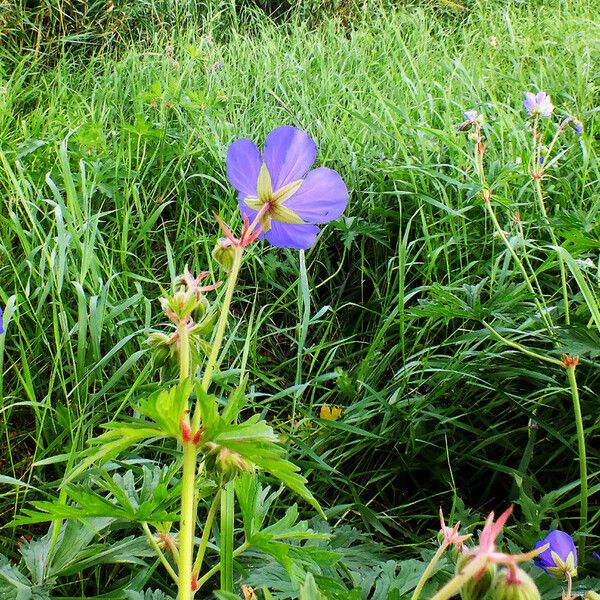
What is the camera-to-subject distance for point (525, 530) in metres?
0.89

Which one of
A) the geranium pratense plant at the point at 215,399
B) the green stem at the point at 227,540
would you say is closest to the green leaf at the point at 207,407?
the geranium pratense plant at the point at 215,399

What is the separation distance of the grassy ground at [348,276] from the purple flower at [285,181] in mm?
271

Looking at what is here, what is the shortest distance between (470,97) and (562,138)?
17.3 inches

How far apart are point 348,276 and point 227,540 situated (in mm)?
937

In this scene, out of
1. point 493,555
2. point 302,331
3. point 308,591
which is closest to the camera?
point 493,555

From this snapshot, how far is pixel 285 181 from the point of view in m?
0.64

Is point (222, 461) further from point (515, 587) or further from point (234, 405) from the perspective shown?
point (515, 587)

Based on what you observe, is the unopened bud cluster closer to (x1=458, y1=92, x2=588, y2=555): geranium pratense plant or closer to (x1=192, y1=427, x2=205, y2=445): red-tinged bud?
(x1=192, y1=427, x2=205, y2=445): red-tinged bud

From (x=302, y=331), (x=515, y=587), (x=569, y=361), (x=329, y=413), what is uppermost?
(x=515, y=587)

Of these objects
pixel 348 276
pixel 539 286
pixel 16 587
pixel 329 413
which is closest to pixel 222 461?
pixel 16 587

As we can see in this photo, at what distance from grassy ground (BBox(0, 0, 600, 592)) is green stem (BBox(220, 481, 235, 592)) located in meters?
0.22

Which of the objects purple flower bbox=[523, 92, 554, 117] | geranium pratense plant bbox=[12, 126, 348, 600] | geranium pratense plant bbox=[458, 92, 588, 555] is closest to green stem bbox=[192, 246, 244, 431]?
geranium pratense plant bbox=[12, 126, 348, 600]

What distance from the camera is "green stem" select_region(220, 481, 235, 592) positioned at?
0.71m

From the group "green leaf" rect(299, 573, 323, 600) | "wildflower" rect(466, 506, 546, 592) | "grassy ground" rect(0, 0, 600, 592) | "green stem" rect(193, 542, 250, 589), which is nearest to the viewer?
"wildflower" rect(466, 506, 546, 592)
